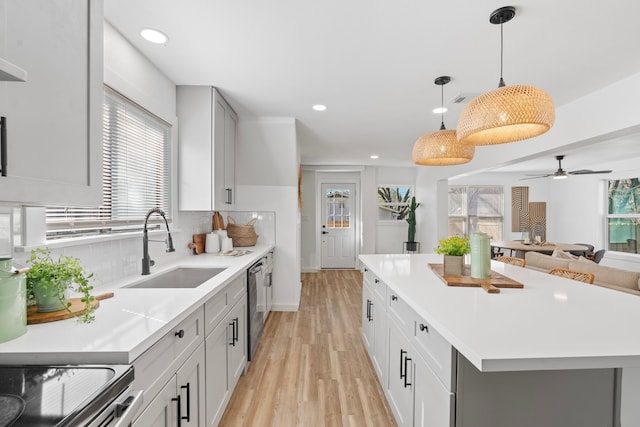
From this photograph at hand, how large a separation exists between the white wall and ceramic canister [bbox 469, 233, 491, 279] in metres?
2.46

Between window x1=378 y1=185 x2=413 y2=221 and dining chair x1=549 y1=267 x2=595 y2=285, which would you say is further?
window x1=378 y1=185 x2=413 y2=221

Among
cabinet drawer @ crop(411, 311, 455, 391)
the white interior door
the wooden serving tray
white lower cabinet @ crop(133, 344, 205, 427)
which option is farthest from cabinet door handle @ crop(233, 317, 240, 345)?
the white interior door

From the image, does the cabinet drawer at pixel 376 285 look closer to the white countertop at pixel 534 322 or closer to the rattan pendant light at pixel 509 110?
the white countertop at pixel 534 322

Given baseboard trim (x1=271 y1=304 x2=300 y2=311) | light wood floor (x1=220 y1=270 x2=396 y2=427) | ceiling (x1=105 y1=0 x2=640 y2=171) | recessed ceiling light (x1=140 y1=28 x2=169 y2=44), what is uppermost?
ceiling (x1=105 y1=0 x2=640 y2=171)

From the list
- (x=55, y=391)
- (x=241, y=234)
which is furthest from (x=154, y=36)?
(x=241, y=234)

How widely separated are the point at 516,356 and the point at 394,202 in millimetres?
6578

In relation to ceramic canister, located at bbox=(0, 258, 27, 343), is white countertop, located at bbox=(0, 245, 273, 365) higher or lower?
lower

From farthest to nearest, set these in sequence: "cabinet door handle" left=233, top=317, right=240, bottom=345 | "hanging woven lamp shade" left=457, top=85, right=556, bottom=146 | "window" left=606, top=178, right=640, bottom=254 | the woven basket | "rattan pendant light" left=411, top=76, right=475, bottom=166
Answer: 1. "window" left=606, top=178, right=640, bottom=254
2. the woven basket
3. "rattan pendant light" left=411, top=76, right=475, bottom=166
4. "cabinet door handle" left=233, top=317, right=240, bottom=345
5. "hanging woven lamp shade" left=457, top=85, right=556, bottom=146

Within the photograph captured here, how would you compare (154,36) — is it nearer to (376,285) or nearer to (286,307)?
(376,285)

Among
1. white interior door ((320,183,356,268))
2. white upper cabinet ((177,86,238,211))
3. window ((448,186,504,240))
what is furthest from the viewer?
window ((448,186,504,240))

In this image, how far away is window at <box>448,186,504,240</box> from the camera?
783cm

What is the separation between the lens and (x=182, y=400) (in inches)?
50.6

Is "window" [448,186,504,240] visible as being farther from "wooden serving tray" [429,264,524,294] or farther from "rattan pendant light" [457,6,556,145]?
"rattan pendant light" [457,6,556,145]

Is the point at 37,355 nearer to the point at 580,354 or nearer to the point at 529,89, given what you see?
the point at 580,354
